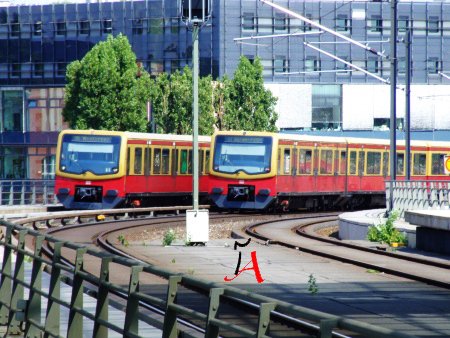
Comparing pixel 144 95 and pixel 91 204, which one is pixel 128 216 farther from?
pixel 144 95

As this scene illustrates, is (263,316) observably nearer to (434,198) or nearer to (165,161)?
(434,198)

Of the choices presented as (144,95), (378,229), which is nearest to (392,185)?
(378,229)

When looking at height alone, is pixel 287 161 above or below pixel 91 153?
below

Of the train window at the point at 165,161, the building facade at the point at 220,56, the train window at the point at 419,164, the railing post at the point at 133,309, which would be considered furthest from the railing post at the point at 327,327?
the building facade at the point at 220,56

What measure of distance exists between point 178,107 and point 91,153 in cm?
3353

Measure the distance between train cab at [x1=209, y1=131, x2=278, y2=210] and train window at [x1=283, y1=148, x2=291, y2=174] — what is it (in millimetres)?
998

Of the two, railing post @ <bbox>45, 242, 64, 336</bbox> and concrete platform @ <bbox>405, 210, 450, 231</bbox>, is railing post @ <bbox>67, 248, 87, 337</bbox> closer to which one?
railing post @ <bbox>45, 242, 64, 336</bbox>

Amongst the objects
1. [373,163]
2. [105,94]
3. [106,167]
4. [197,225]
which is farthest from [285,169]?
[105,94]

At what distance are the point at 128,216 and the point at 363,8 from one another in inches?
1989

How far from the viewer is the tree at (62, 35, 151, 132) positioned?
70.2 metres

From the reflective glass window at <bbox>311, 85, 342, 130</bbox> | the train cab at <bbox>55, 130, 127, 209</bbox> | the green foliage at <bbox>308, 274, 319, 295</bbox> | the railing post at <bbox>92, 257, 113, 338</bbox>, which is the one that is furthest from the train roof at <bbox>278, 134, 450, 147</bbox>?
the reflective glass window at <bbox>311, 85, 342, 130</bbox>

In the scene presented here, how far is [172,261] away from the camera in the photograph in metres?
22.2

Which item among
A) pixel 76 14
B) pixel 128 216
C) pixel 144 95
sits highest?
pixel 76 14

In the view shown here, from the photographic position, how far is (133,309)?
23.2 ft
